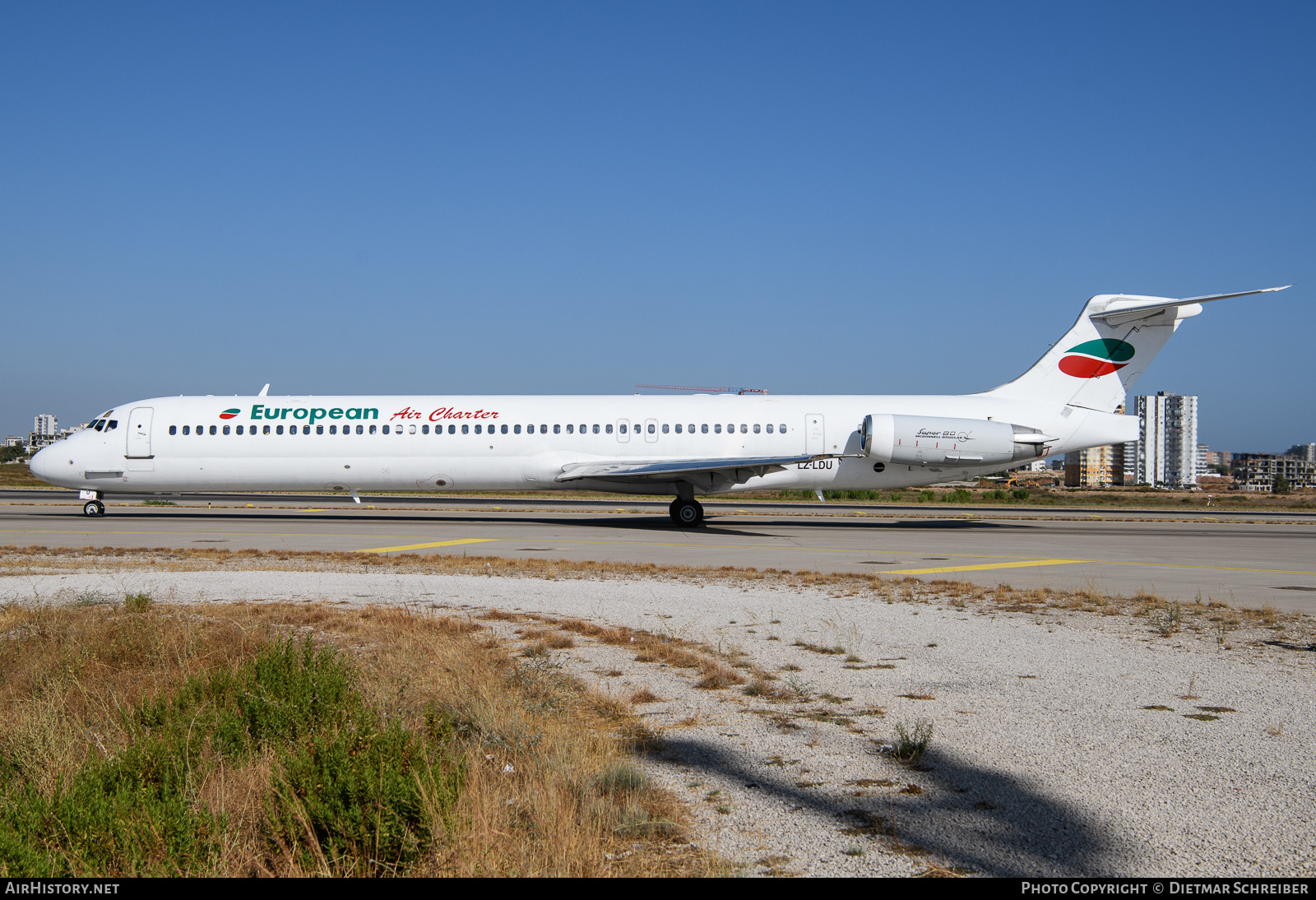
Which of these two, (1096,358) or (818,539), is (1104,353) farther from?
(818,539)

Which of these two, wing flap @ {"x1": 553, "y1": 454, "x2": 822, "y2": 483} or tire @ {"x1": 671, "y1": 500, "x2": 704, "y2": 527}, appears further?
tire @ {"x1": 671, "y1": 500, "x2": 704, "y2": 527}

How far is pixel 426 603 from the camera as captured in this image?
427 inches

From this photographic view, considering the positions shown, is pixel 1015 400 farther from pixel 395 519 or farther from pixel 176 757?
pixel 176 757

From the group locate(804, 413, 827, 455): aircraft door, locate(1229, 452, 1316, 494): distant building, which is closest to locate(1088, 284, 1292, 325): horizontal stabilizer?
locate(804, 413, 827, 455): aircraft door

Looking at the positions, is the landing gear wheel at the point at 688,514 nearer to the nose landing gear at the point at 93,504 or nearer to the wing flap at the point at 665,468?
the wing flap at the point at 665,468

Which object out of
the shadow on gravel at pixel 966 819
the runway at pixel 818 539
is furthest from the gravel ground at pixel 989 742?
the runway at pixel 818 539

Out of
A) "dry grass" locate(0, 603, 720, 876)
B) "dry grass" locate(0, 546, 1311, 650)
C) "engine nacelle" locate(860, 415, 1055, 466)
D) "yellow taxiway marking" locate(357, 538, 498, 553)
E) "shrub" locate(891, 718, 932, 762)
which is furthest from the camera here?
"engine nacelle" locate(860, 415, 1055, 466)

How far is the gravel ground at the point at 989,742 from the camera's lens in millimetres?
3977

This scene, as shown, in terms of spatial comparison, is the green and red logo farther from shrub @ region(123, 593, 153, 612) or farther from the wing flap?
shrub @ region(123, 593, 153, 612)

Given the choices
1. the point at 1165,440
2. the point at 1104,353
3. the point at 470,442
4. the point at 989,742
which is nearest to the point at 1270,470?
the point at 1165,440

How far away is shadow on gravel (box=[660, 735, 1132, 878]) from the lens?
12.7 feet

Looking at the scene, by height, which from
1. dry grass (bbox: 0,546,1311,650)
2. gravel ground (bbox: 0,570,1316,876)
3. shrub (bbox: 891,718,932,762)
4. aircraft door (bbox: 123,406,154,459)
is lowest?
dry grass (bbox: 0,546,1311,650)

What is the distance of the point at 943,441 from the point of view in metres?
23.7

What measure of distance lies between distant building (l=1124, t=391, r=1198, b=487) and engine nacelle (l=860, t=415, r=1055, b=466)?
14293 centimetres
